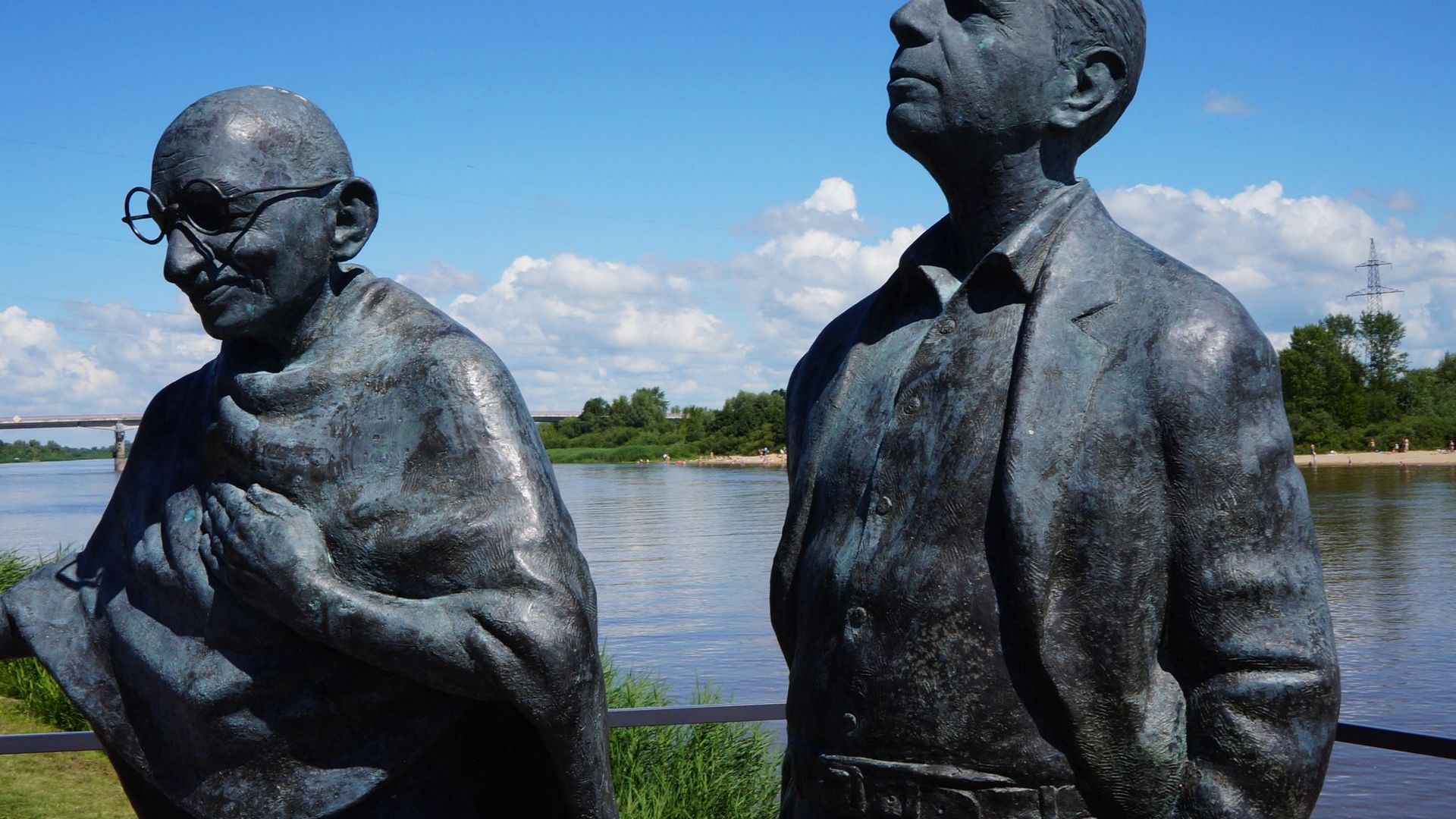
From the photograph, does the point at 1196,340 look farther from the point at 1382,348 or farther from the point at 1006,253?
the point at 1382,348

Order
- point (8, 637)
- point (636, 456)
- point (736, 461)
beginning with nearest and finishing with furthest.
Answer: point (8, 637) → point (736, 461) → point (636, 456)

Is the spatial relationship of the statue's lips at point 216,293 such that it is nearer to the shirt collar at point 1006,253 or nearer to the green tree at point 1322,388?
the shirt collar at point 1006,253

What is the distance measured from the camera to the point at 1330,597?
722 inches

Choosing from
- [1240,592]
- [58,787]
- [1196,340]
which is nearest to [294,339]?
[1196,340]

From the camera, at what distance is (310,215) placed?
2609 mm

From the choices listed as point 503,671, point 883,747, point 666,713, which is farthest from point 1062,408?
point 666,713

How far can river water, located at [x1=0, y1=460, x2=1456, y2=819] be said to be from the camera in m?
11.1

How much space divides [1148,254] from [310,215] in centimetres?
142

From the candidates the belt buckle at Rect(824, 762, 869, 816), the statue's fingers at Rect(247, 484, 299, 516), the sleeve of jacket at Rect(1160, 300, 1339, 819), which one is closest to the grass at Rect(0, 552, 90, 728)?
the statue's fingers at Rect(247, 484, 299, 516)

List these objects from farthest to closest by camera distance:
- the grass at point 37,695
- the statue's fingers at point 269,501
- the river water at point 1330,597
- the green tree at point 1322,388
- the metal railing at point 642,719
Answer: the green tree at point 1322,388
the river water at point 1330,597
the grass at point 37,695
the metal railing at point 642,719
the statue's fingers at point 269,501

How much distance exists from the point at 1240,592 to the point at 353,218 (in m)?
1.64

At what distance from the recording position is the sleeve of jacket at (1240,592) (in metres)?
2.08

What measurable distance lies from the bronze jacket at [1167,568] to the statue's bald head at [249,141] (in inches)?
51.1

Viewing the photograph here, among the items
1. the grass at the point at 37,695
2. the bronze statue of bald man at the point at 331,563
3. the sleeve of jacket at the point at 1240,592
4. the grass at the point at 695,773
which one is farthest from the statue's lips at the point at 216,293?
the grass at the point at 37,695
